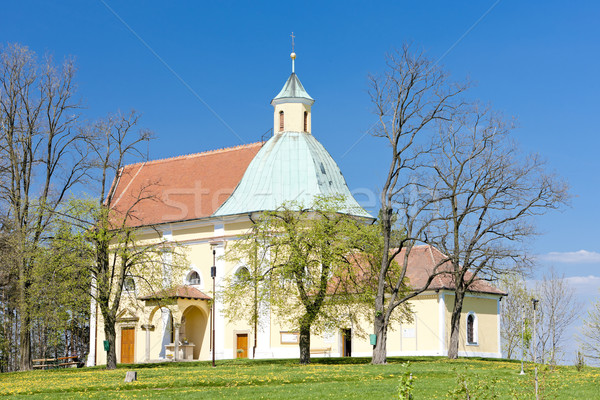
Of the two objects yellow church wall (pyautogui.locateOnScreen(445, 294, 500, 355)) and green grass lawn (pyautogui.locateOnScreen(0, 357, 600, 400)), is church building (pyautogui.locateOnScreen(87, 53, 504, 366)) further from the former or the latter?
green grass lawn (pyautogui.locateOnScreen(0, 357, 600, 400))

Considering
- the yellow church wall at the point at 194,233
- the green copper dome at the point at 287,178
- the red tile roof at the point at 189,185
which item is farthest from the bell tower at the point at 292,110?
the yellow church wall at the point at 194,233

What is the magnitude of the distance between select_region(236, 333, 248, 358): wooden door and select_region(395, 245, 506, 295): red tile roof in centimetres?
1032

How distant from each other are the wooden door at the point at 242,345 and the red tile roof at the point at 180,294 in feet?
9.96

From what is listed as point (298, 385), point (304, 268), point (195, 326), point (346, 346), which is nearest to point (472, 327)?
point (346, 346)

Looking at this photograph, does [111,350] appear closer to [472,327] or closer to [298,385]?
[298,385]

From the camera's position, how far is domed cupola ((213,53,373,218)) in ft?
147

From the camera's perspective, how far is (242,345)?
44.4 metres

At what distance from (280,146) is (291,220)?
1339 cm

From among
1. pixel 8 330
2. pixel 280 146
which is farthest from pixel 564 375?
pixel 8 330

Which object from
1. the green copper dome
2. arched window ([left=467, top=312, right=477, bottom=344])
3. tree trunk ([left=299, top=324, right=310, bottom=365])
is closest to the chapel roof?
the green copper dome

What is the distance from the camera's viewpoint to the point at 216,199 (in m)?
47.8

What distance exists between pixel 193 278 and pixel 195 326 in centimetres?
310

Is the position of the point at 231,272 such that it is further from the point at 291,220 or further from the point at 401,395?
the point at 401,395

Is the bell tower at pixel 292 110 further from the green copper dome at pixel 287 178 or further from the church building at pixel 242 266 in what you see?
the green copper dome at pixel 287 178
